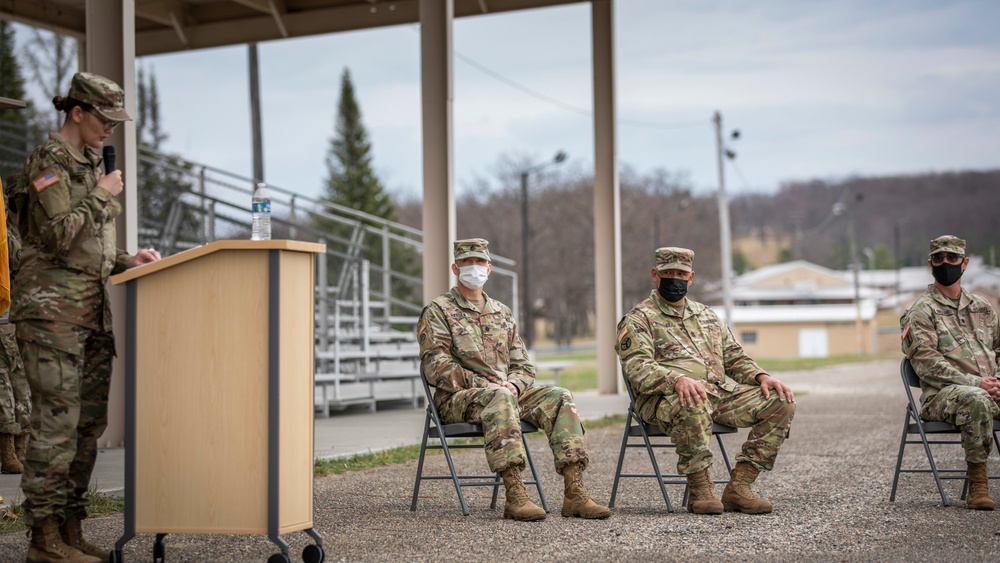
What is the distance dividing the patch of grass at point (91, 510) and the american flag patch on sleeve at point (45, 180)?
1.79 metres

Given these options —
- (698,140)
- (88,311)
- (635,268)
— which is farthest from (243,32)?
(698,140)

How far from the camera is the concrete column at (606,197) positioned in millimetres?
A: 15430

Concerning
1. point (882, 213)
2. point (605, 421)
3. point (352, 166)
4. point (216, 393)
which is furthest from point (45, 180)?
point (882, 213)

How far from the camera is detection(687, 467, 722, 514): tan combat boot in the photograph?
634 cm

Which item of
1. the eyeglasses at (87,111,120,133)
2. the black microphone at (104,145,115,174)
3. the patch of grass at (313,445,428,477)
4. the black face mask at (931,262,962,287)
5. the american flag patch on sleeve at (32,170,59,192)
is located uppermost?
the eyeglasses at (87,111,120,133)

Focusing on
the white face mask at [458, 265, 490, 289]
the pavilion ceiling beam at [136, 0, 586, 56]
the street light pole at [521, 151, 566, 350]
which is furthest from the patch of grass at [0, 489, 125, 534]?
the street light pole at [521, 151, 566, 350]

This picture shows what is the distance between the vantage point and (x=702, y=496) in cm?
640

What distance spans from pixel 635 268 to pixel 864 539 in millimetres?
64418

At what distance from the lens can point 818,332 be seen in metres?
69.2

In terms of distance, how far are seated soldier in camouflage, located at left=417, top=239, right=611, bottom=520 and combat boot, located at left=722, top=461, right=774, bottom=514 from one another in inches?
30.8

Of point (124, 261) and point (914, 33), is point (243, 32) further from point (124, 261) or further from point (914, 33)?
point (914, 33)

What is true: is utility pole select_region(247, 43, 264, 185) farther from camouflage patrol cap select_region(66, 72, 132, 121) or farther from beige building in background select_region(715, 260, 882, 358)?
beige building in background select_region(715, 260, 882, 358)

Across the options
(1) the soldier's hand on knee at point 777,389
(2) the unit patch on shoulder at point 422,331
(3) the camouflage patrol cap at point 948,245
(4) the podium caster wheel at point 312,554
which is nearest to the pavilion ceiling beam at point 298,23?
(3) the camouflage patrol cap at point 948,245

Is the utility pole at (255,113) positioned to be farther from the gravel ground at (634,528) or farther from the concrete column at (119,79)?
the gravel ground at (634,528)
